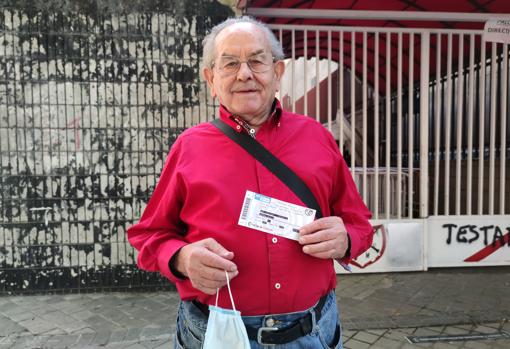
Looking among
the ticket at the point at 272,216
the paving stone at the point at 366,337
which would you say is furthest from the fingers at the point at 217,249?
the paving stone at the point at 366,337

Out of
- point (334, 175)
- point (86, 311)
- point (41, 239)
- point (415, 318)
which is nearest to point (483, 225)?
point (415, 318)

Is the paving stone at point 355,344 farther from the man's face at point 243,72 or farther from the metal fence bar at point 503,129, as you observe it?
the metal fence bar at point 503,129

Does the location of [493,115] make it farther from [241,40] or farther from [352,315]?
[241,40]

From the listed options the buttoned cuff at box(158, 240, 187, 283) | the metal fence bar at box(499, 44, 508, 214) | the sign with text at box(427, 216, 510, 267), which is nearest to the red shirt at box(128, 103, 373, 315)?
the buttoned cuff at box(158, 240, 187, 283)

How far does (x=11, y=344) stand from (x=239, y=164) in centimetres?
318

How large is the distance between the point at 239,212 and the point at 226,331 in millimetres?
410

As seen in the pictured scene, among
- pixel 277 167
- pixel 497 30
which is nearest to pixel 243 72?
pixel 277 167

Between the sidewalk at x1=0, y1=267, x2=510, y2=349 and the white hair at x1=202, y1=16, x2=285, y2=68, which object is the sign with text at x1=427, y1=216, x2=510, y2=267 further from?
the white hair at x1=202, y1=16, x2=285, y2=68

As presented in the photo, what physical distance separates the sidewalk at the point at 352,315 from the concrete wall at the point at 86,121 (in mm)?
379

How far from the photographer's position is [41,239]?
4.52 m

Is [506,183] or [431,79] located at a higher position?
[431,79]

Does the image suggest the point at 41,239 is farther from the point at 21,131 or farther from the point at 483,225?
the point at 483,225

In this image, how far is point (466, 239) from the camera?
5.27m

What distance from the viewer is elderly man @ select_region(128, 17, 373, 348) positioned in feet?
4.94
